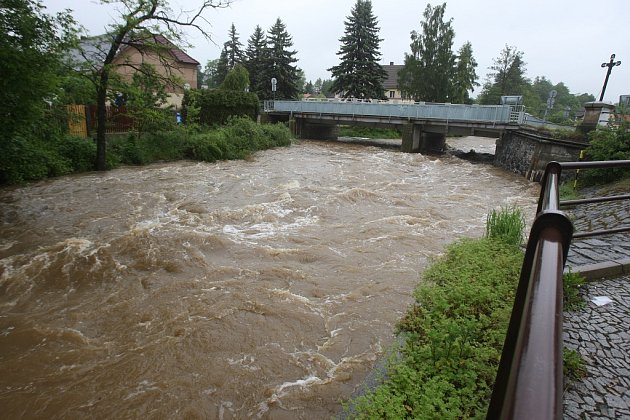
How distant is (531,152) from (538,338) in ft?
68.5

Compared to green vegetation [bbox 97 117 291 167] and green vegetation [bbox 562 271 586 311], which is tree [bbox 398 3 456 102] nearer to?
green vegetation [bbox 97 117 291 167]

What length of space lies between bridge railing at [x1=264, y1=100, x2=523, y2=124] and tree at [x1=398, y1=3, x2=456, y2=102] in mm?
17995

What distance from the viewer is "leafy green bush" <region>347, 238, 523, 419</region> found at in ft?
11.0

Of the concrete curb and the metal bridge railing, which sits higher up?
the metal bridge railing

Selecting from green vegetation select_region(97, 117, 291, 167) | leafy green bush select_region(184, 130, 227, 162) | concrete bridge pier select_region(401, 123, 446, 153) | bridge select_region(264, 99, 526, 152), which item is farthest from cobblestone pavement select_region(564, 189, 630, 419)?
concrete bridge pier select_region(401, 123, 446, 153)

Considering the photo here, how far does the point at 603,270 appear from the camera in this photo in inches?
185

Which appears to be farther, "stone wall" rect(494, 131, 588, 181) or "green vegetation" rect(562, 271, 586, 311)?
"stone wall" rect(494, 131, 588, 181)

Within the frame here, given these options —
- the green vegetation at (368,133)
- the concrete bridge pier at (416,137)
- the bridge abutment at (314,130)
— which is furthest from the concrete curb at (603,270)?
the green vegetation at (368,133)

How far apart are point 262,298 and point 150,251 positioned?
3.33 meters

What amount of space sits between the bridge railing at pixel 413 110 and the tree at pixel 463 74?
2043 centimetres

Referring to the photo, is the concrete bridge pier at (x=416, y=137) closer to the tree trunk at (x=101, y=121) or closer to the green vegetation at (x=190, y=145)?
the green vegetation at (x=190, y=145)

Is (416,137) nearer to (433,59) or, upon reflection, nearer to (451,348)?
(433,59)

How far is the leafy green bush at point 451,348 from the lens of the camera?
335 centimetres

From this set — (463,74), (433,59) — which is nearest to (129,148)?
(433,59)
